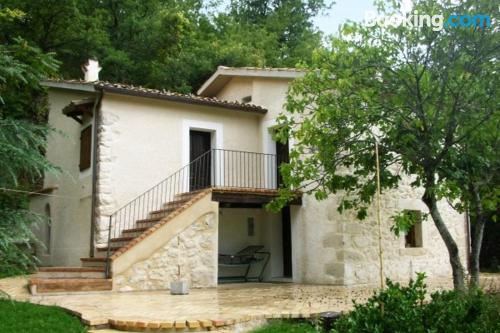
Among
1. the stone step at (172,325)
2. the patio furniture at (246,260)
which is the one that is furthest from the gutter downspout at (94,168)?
the stone step at (172,325)

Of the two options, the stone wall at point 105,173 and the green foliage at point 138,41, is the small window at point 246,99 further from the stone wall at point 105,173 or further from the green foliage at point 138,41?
the green foliage at point 138,41

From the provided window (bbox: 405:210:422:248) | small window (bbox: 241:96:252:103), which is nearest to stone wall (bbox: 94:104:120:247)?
small window (bbox: 241:96:252:103)

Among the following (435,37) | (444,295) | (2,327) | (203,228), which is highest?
(435,37)

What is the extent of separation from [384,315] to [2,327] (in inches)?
175

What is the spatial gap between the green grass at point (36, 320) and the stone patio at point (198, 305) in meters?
0.19

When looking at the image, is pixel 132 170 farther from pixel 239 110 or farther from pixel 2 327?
pixel 2 327

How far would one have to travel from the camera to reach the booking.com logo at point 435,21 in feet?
28.4

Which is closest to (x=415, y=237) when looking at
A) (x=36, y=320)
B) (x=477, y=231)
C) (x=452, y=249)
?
(x=477, y=231)

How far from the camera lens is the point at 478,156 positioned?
30.7ft

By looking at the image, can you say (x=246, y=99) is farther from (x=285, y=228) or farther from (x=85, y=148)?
(x=85, y=148)

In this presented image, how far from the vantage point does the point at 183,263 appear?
38.0 ft

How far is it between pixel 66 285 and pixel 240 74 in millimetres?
7754

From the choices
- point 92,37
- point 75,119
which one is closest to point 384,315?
point 75,119

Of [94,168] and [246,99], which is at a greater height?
[246,99]
